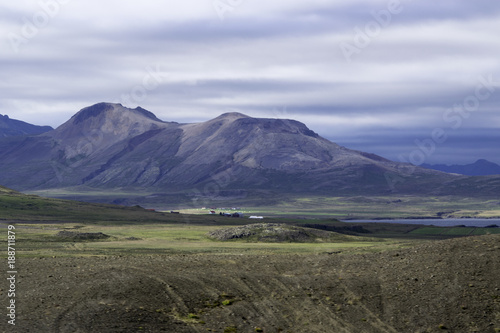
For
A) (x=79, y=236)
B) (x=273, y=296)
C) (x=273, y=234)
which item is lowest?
(x=79, y=236)

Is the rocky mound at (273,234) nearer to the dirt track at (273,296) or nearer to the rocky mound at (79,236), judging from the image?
the rocky mound at (79,236)

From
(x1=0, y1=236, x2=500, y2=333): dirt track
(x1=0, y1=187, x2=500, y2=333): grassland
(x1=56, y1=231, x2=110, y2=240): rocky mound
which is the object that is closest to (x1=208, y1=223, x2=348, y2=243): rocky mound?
(x1=56, y1=231, x2=110, y2=240): rocky mound

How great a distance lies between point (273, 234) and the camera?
368ft

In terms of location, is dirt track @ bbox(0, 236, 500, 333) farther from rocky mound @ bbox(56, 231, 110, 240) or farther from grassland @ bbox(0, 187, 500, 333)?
rocky mound @ bbox(56, 231, 110, 240)

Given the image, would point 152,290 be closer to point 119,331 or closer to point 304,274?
point 119,331

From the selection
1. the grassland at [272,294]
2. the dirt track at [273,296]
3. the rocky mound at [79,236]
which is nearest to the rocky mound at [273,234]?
the rocky mound at [79,236]

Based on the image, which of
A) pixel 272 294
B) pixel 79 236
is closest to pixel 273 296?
pixel 272 294

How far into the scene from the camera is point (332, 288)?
42.8 metres

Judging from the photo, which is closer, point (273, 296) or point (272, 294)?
point (273, 296)

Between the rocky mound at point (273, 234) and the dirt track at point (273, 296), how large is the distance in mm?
60290

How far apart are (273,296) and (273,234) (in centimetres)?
7077

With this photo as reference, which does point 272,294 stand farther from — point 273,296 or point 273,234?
point 273,234

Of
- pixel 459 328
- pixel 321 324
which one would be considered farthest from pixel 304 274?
pixel 459 328

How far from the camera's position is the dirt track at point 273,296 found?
36.3 metres
